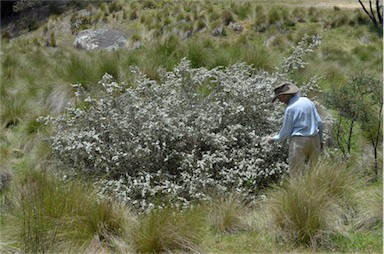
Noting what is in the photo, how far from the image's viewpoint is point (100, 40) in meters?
18.2

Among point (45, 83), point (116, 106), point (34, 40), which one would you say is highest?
point (116, 106)

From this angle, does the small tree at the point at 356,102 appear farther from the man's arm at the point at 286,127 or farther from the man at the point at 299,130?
the man's arm at the point at 286,127

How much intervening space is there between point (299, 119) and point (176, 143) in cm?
167

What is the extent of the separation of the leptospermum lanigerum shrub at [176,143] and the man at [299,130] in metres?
0.37

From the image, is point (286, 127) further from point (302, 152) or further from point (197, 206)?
point (197, 206)

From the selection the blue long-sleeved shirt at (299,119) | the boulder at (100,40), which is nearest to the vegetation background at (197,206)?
the blue long-sleeved shirt at (299,119)

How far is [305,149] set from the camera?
20.6 feet

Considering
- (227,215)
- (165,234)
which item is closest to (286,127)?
(227,215)

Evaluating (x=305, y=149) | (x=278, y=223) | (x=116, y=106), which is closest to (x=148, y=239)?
(x=278, y=223)

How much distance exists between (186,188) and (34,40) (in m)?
16.5

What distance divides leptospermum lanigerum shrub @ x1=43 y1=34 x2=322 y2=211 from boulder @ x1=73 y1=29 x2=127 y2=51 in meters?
10.4

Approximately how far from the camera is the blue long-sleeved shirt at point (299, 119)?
19.9ft

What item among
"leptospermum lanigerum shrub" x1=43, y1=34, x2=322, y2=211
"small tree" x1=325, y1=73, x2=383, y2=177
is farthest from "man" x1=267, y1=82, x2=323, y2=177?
"small tree" x1=325, y1=73, x2=383, y2=177

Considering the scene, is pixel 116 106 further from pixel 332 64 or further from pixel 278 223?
pixel 332 64
